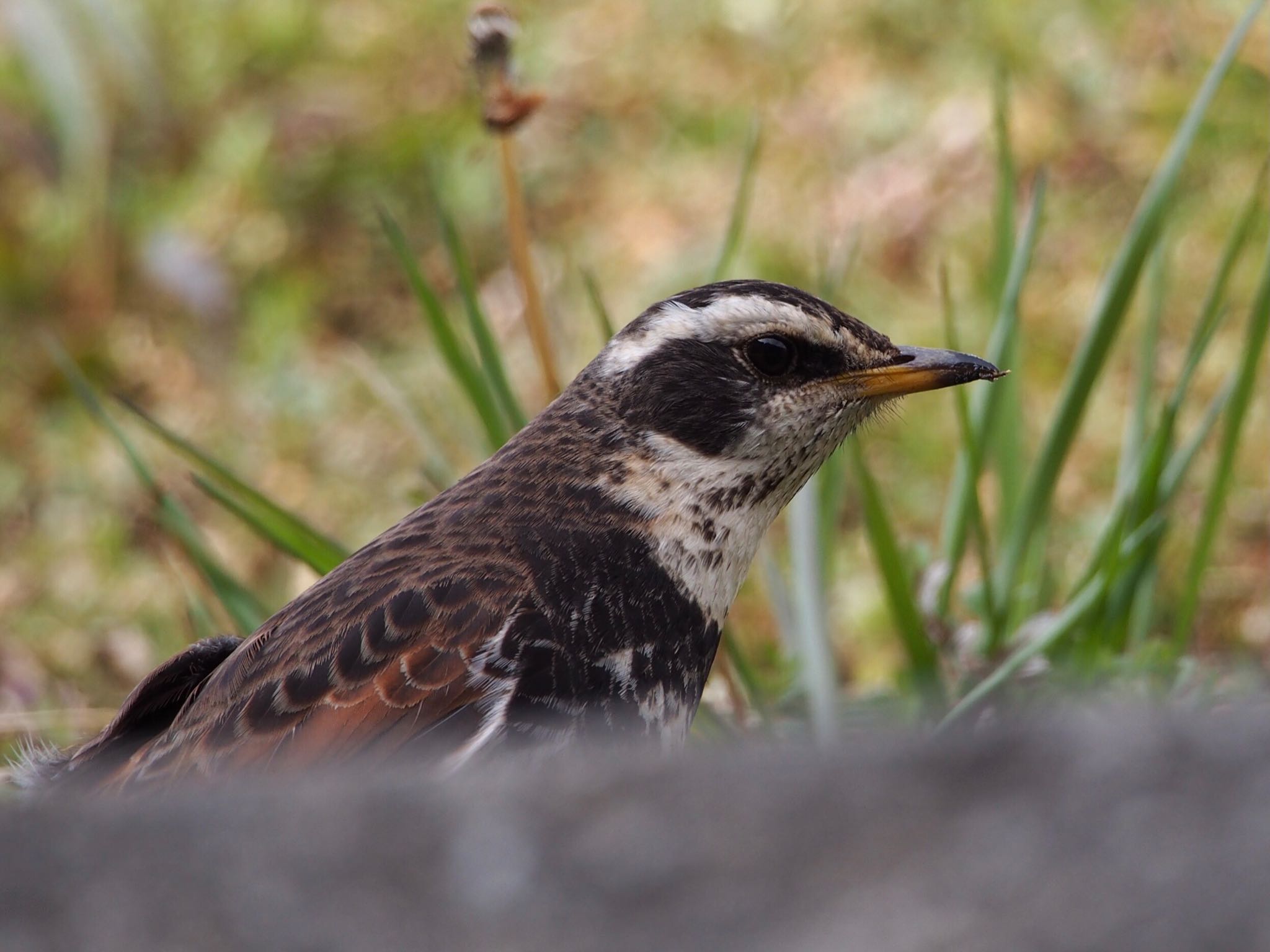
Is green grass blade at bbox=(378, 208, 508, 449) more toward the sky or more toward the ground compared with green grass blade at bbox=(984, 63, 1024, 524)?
more toward the sky

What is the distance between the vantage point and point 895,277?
20.4ft

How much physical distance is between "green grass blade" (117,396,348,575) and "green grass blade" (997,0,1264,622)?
149 cm

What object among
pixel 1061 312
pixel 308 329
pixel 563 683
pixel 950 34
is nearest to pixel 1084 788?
pixel 563 683

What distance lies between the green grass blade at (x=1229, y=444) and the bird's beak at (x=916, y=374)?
0.80m

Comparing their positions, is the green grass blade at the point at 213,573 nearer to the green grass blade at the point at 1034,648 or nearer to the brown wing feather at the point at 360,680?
the brown wing feather at the point at 360,680

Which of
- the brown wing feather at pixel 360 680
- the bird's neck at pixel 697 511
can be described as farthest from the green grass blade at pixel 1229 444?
the brown wing feather at pixel 360 680

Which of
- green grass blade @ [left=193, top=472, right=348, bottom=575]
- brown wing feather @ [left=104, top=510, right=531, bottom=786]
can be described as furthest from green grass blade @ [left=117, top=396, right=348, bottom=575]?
brown wing feather @ [left=104, top=510, right=531, bottom=786]

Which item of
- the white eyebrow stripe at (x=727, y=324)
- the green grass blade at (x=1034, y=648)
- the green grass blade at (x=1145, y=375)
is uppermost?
the white eyebrow stripe at (x=727, y=324)

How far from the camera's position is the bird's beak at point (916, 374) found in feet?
9.55

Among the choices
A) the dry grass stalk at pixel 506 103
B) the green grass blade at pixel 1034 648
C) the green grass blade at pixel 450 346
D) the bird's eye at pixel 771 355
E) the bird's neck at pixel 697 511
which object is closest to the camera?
the bird's neck at pixel 697 511

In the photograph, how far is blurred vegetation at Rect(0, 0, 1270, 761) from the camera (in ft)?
17.2

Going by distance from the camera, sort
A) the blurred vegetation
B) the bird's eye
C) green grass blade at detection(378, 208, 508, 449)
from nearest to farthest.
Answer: the bird's eye, green grass blade at detection(378, 208, 508, 449), the blurred vegetation

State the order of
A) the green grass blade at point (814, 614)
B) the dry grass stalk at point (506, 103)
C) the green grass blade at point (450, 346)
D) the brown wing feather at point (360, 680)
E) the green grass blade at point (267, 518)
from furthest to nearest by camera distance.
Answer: the green grass blade at point (450, 346) < the green grass blade at point (267, 518) < the dry grass stalk at point (506, 103) < the green grass blade at point (814, 614) < the brown wing feather at point (360, 680)

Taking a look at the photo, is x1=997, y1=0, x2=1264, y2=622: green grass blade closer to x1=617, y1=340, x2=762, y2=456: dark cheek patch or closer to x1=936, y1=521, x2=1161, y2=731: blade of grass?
x1=936, y1=521, x2=1161, y2=731: blade of grass
